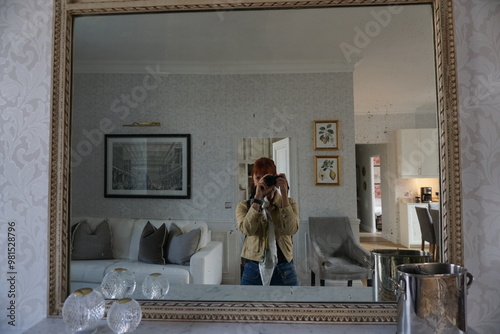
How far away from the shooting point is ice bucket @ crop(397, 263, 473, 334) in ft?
2.75

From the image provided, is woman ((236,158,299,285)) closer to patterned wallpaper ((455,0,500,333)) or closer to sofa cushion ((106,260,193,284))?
sofa cushion ((106,260,193,284))

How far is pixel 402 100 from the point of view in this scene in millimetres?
1084

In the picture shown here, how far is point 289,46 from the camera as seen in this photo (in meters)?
1.13

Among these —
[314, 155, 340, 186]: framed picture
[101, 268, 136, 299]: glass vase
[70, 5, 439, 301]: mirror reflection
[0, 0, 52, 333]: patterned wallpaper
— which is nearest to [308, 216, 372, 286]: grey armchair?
[70, 5, 439, 301]: mirror reflection

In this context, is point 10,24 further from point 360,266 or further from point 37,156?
point 360,266

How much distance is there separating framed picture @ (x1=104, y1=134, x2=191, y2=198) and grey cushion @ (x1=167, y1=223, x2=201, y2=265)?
0.13 meters

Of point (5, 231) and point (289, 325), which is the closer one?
point (289, 325)

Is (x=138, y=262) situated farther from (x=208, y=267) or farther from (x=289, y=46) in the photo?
(x=289, y=46)

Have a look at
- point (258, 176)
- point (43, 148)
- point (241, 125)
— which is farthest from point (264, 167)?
point (43, 148)

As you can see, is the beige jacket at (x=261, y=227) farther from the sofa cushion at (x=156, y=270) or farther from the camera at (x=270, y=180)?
the sofa cushion at (x=156, y=270)

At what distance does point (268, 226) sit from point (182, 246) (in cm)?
30

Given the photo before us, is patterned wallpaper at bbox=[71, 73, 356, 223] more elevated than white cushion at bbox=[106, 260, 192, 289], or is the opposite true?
patterned wallpaper at bbox=[71, 73, 356, 223]

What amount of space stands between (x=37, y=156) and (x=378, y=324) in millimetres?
1232

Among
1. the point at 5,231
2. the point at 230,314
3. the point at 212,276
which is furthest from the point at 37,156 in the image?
the point at 230,314
